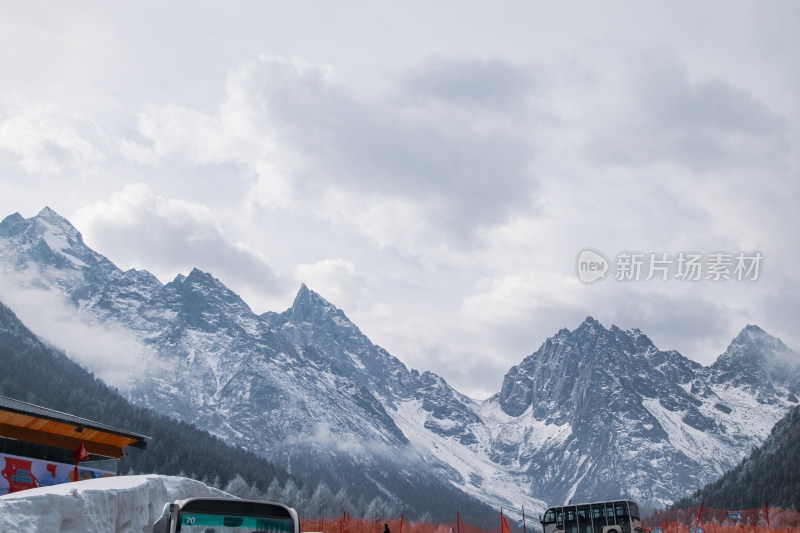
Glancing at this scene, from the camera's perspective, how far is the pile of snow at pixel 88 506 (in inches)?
754

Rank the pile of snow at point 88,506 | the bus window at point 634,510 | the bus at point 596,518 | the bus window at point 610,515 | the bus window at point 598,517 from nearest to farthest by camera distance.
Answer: the pile of snow at point 88,506 < the bus at point 596,518 < the bus window at point 610,515 < the bus window at point 634,510 < the bus window at point 598,517

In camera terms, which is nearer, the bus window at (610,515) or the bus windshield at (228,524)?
the bus windshield at (228,524)

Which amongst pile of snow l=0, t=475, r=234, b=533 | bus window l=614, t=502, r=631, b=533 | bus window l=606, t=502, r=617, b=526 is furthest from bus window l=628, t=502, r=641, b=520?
pile of snow l=0, t=475, r=234, b=533

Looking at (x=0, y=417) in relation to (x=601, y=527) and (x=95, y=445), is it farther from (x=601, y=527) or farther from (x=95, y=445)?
(x=601, y=527)

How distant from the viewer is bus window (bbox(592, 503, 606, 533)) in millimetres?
40062

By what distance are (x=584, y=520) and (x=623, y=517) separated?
Result: 232 cm

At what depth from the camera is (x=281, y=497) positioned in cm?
16825

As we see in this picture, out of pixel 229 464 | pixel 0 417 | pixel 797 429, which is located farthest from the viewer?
pixel 229 464

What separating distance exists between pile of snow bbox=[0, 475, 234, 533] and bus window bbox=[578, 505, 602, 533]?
2149 cm

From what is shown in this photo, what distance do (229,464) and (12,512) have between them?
18052 centimetres

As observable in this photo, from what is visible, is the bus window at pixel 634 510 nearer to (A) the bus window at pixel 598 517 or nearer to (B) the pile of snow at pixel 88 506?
(A) the bus window at pixel 598 517

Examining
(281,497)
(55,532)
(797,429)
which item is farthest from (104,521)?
(797,429)

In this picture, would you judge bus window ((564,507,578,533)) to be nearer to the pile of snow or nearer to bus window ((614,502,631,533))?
bus window ((614,502,631,533))

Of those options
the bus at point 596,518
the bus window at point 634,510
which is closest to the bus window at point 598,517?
the bus at point 596,518
